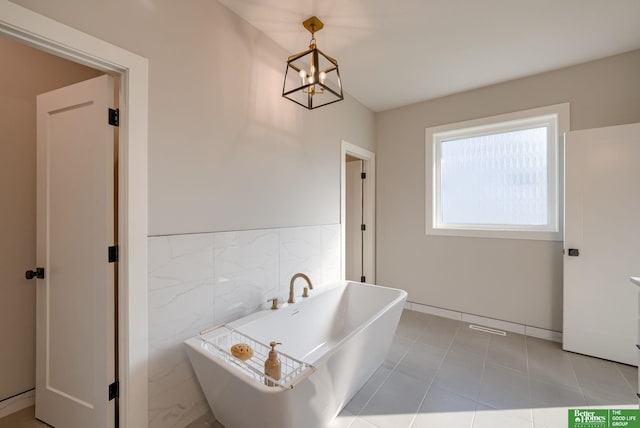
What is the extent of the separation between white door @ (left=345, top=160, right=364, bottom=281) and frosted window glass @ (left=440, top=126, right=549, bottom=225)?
1114 mm

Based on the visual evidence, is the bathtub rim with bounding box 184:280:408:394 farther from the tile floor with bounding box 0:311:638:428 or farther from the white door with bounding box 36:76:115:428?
the tile floor with bounding box 0:311:638:428

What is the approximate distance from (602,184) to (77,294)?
4072 millimetres

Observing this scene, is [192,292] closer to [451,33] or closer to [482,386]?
[482,386]

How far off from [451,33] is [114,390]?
334cm

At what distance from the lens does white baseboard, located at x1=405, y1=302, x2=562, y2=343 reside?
9.26 ft

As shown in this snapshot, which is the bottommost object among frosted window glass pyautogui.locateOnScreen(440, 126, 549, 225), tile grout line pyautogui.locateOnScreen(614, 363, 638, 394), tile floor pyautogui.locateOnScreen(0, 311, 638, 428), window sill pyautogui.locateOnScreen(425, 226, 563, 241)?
tile floor pyautogui.locateOnScreen(0, 311, 638, 428)

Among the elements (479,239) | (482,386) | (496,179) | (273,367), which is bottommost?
(482,386)

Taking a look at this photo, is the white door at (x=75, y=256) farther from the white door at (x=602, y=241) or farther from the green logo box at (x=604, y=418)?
the white door at (x=602, y=241)

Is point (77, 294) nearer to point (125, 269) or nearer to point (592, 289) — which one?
point (125, 269)

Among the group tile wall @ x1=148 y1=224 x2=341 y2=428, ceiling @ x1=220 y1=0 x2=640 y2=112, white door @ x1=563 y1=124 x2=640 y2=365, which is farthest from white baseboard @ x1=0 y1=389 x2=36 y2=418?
white door @ x1=563 y1=124 x2=640 y2=365

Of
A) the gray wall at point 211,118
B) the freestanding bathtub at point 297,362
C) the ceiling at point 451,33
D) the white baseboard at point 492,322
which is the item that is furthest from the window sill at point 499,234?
the gray wall at point 211,118

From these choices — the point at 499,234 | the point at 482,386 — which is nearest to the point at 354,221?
the point at 499,234

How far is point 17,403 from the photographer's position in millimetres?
1810

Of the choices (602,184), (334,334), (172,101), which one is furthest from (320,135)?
(602,184)
